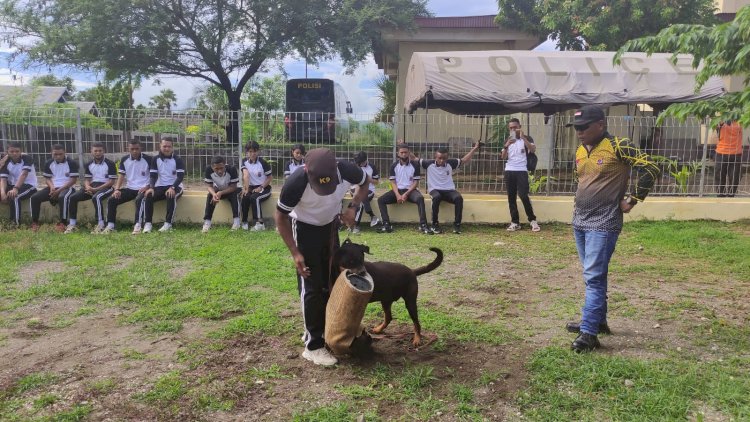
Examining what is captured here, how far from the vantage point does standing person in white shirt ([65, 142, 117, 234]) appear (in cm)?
938

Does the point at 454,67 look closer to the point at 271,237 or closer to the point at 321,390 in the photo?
the point at 271,237

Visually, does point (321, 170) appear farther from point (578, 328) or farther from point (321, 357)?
point (578, 328)

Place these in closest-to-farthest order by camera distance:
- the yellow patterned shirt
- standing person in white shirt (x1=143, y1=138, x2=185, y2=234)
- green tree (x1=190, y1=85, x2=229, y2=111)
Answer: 1. the yellow patterned shirt
2. standing person in white shirt (x1=143, y1=138, x2=185, y2=234)
3. green tree (x1=190, y1=85, x2=229, y2=111)

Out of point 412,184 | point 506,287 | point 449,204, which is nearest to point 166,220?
point 412,184

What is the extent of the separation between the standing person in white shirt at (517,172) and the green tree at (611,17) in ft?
26.8

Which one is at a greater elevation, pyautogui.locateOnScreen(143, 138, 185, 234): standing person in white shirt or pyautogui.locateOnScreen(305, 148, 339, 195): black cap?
pyautogui.locateOnScreen(305, 148, 339, 195): black cap

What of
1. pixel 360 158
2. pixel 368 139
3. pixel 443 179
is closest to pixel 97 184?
pixel 360 158

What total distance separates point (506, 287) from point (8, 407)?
177 inches

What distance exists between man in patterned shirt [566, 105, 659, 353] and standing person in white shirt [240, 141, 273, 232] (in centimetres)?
639

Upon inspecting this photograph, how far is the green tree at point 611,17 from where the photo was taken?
15922 millimetres

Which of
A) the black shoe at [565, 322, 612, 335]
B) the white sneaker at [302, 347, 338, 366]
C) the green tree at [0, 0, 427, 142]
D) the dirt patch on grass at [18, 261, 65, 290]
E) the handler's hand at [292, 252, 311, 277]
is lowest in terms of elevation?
the dirt patch on grass at [18, 261, 65, 290]

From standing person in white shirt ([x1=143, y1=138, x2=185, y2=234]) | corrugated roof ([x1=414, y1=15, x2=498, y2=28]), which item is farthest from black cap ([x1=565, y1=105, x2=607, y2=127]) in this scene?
corrugated roof ([x1=414, y1=15, x2=498, y2=28])

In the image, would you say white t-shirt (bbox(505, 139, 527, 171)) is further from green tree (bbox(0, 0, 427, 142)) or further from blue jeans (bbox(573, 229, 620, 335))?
green tree (bbox(0, 0, 427, 142))

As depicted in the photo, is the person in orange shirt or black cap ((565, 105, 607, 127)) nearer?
black cap ((565, 105, 607, 127))
